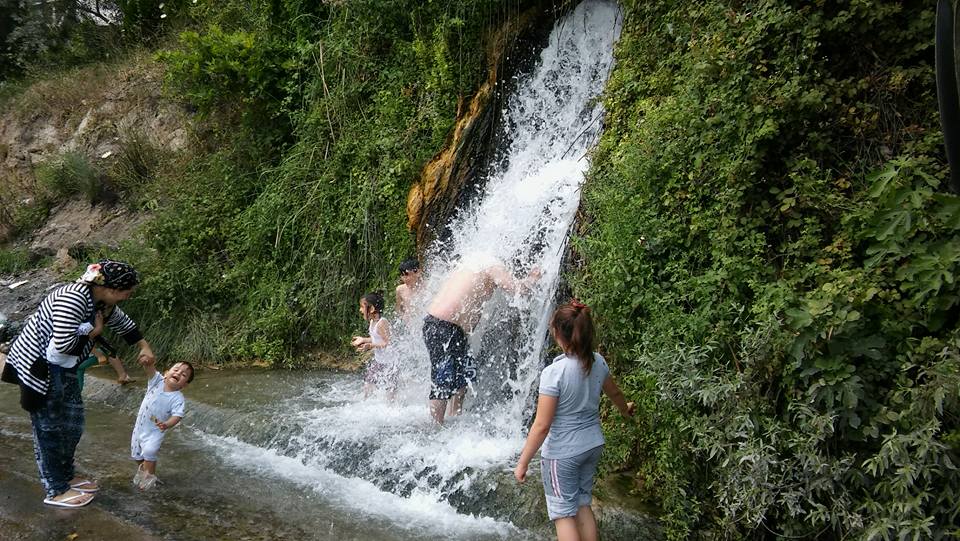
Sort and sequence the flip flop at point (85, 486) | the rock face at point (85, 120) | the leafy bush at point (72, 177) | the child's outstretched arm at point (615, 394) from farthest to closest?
the rock face at point (85, 120) → the leafy bush at point (72, 177) → the flip flop at point (85, 486) → the child's outstretched arm at point (615, 394)

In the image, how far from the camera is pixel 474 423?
565cm

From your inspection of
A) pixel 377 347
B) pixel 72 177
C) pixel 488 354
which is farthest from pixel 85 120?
pixel 488 354

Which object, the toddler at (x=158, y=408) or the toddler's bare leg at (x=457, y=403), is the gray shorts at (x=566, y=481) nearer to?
the toddler's bare leg at (x=457, y=403)

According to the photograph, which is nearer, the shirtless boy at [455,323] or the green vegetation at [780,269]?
the green vegetation at [780,269]

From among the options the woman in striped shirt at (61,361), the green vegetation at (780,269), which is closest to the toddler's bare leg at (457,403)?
the green vegetation at (780,269)

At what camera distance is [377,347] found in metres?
6.20

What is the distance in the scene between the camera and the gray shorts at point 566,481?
11.3 ft

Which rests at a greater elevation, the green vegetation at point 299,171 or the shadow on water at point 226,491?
the green vegetation at point 299,171

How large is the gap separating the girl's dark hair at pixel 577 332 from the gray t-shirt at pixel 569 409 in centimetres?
4

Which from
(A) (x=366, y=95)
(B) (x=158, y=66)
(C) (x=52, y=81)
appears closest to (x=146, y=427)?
(A) (x=366, y=95)

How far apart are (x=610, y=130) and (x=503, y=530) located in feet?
11.0

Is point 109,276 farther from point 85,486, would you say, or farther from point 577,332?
point 577,332

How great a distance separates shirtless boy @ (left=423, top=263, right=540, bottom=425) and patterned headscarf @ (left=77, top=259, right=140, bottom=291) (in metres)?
2.19

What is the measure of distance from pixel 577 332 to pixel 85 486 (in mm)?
3659
